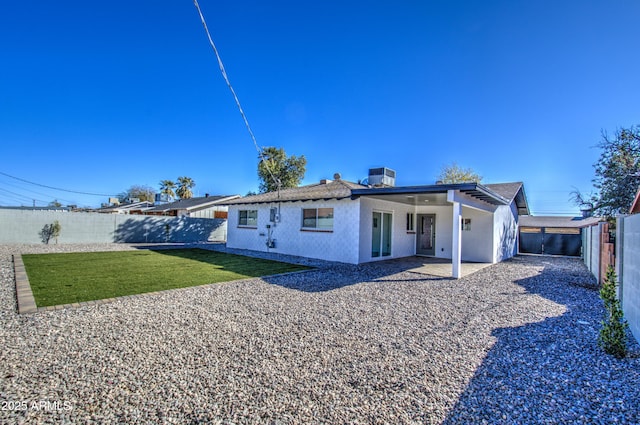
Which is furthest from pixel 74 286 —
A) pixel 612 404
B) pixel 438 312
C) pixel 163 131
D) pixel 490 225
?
pixel 490 225

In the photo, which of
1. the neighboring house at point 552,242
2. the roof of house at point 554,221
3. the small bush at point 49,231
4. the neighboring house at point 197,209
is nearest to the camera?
the small bush at point 49,231

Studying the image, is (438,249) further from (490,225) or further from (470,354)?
(470,354)

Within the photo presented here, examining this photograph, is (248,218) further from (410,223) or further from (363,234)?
(410,223)

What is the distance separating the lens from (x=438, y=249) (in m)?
14.0

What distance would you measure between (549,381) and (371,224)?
861 centimetres

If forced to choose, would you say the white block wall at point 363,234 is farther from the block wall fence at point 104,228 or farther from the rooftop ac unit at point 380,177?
the block wall fence at point 104,228

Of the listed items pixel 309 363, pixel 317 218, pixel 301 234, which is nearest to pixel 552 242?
pixel 317 218

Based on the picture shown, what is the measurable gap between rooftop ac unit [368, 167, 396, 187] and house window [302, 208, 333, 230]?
291 centimetres

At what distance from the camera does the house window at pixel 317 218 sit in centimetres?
1187

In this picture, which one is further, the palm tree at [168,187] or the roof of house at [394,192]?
the palm tree at [168,187]

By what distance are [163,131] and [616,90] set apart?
2112 cm

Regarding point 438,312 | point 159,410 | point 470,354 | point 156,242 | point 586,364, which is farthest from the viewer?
point 156,242

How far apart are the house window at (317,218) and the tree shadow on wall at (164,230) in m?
12.8

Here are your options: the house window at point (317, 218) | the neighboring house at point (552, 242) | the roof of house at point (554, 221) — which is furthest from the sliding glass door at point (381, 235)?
the roof of house at point (554, 221)
